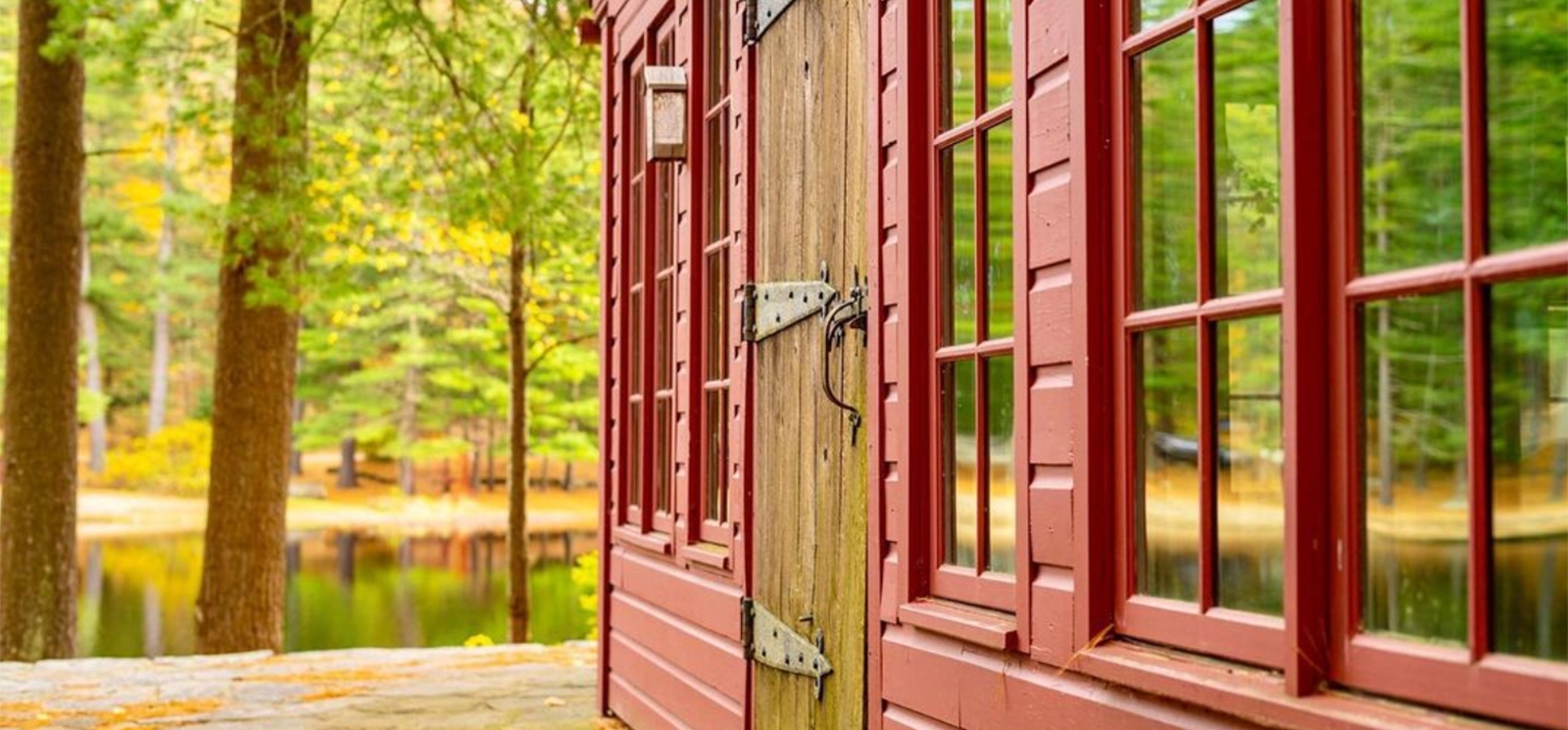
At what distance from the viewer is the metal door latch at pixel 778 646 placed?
4348mm

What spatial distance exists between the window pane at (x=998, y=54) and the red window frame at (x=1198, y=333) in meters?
0.51

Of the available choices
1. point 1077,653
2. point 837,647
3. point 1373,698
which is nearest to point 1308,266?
point 1373,698

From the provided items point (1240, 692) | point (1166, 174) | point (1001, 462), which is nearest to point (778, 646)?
point (1001, 462)

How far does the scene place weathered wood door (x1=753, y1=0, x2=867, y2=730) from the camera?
13.5 feet

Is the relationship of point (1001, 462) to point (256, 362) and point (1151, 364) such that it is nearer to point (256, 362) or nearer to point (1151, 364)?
point (1151, 364)

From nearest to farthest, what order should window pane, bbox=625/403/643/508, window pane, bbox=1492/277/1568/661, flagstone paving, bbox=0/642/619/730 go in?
window pane, bbox=1492/277/1568/661, window pane, bbox=625/403/643/508, flagstone paving, bbox=0/642/619/730

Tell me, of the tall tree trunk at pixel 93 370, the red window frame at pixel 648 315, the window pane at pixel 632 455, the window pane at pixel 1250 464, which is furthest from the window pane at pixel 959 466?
the tall tree trunk at pixel 93 370

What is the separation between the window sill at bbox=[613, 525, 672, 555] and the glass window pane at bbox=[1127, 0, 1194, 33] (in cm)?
358

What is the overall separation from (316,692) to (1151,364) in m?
6.23

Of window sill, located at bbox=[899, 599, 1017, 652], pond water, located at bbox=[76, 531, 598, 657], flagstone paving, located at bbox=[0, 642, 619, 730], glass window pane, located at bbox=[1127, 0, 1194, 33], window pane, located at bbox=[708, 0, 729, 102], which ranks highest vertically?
window pane, located at bbox=[708, 0, 729, 102]

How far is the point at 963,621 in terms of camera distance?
11.0 feet

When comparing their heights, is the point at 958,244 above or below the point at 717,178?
below

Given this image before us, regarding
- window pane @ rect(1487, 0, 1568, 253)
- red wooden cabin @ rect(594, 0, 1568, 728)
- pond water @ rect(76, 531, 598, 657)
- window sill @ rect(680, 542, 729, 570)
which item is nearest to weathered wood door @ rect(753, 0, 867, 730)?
red wooden cabin @ rect(594, 0, 1568, 728)

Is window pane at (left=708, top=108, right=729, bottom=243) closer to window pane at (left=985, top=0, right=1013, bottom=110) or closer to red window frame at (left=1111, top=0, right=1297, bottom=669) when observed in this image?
window pane at (left=985, top=0, right=1013, bottom=110)
